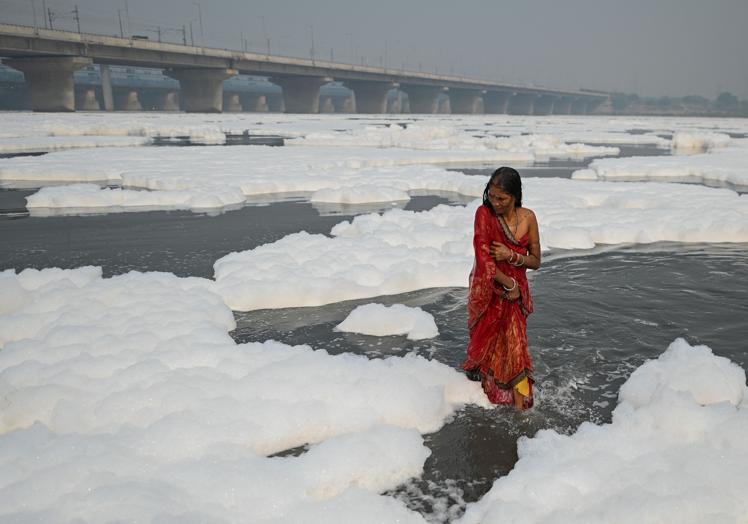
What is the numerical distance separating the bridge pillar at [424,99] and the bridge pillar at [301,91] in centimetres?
2321

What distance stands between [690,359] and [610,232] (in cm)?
493

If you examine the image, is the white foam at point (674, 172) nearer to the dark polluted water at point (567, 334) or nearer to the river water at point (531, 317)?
the river water at point (531, 317)

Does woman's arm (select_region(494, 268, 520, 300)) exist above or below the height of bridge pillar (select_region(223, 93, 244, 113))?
below

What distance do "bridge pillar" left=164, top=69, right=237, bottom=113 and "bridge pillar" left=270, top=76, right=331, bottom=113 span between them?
42.2ft

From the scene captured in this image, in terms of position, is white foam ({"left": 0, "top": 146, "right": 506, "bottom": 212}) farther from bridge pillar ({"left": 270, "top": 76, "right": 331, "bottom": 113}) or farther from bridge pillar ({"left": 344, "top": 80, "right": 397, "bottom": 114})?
bridge pillar ({"left": 344, "top": 80, "right": 397, "bottom": 114})

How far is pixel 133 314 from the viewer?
5156 mm

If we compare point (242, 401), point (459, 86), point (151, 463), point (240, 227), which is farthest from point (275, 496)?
point (459, 86)

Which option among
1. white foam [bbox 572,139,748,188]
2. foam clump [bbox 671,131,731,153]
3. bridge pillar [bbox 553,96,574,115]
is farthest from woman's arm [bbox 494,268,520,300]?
bridge pillar [bbox 553,96,574,115]

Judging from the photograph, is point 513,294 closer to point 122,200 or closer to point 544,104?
point 122,200

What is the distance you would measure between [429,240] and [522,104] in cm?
13558

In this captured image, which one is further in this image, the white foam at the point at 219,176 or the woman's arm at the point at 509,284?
the white foam at the point at 219,176

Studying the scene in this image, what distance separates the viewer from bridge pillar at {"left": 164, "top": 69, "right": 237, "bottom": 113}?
5912cm

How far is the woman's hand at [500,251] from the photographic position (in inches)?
141

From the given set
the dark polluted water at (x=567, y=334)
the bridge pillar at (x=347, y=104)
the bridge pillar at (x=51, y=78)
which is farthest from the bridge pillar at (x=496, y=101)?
the dark polluted water at (x=567, y=334)
